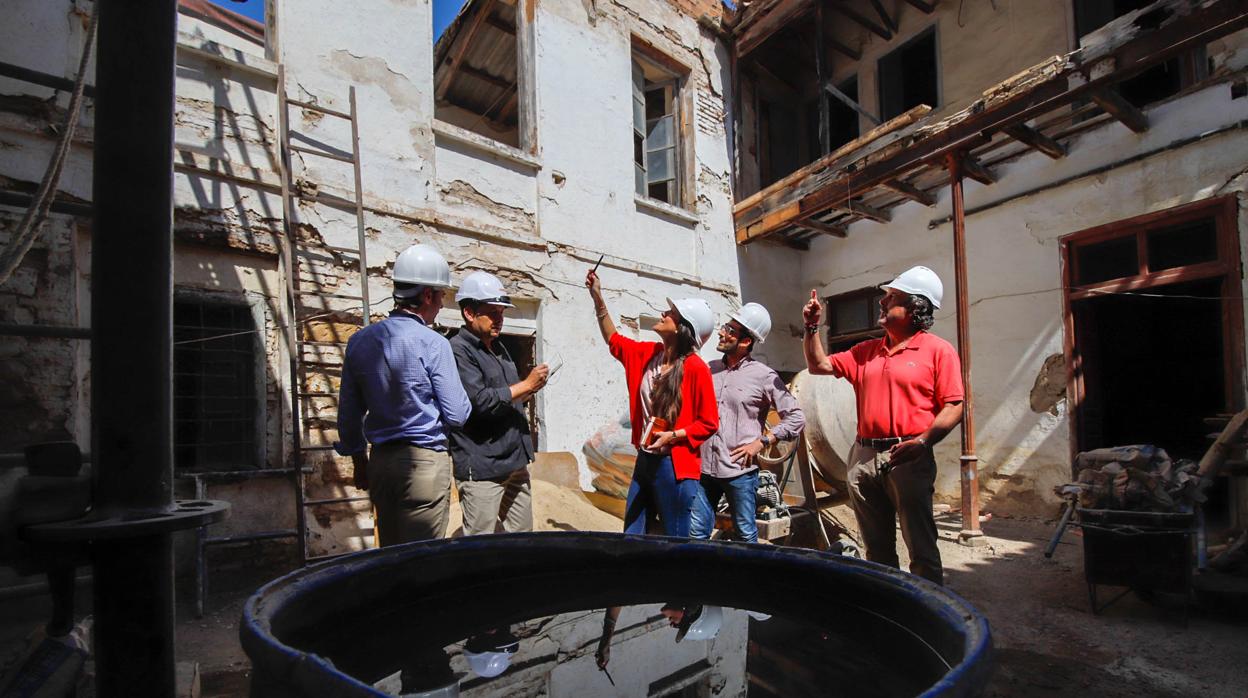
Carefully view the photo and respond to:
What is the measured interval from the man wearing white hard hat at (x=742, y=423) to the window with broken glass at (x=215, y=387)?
3321 mm

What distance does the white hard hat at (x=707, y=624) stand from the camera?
1.04 m

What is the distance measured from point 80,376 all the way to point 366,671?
14.2 feet

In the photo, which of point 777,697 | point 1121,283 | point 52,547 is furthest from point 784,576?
point 1121,283

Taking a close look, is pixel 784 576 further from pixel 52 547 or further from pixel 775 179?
pixel 775 179

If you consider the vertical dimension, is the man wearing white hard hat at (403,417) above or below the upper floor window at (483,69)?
below

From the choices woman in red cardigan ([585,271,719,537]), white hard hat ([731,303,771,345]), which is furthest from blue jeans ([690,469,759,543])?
white hard hat ([731,303,771,345])

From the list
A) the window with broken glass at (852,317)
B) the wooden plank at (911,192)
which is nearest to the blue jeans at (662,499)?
the wooden plank at (911,192)

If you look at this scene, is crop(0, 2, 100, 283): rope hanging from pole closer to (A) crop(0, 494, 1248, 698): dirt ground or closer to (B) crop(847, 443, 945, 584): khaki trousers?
(A) crop(0, 494, 1248, 698): dirt ground

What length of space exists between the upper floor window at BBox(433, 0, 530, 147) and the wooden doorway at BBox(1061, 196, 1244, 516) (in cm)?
608

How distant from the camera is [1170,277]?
19.5 feet

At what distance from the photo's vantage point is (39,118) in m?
3.95

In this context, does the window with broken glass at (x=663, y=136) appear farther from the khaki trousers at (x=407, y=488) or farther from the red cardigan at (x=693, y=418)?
the khaki trousers at (x=407, y=488)

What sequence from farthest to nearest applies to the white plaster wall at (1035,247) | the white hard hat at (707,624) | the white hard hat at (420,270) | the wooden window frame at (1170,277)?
the white plaster wall at (1035,247), the wooden window frame at (1170,277), the white hard hat at (420,270), the white hard hat at (707,624)

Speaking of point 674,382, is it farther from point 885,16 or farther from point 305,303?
point 885,16
